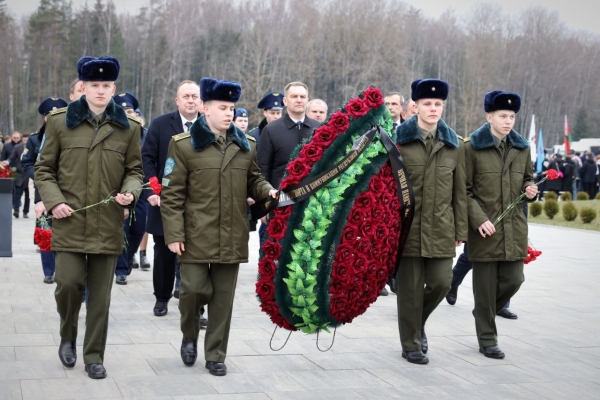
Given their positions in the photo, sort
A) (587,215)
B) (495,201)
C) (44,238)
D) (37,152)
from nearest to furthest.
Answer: (44,238) < (495,201) < (37,152) < (587,215)

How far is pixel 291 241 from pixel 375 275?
667 millimetres

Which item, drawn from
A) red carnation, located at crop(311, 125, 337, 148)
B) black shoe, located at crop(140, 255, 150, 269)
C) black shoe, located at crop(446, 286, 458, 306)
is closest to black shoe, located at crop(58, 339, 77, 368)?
red carnation, located at crop(311, 125, 337, 148)

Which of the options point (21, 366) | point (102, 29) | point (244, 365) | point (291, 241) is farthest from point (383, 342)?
point (102, 29)

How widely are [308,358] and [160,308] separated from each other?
7.00 ft

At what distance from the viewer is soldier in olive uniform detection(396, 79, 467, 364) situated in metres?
6.42

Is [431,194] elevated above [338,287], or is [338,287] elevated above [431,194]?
[431,194]

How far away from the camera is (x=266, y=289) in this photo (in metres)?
5.71

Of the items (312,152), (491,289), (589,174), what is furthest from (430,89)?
(589,174)

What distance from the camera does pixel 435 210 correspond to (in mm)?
6438

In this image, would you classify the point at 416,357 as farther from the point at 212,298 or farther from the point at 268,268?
the point at 212,298

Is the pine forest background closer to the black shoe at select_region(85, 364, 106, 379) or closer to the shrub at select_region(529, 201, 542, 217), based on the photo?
the shrub at select_region(529, 201, 542, 217)

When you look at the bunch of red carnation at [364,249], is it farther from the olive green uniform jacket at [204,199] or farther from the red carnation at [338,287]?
the olive green uniform jacket at [204,199]

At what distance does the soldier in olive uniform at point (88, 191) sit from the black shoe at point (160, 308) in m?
2.17

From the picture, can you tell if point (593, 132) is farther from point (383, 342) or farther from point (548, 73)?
point (383, 342)
